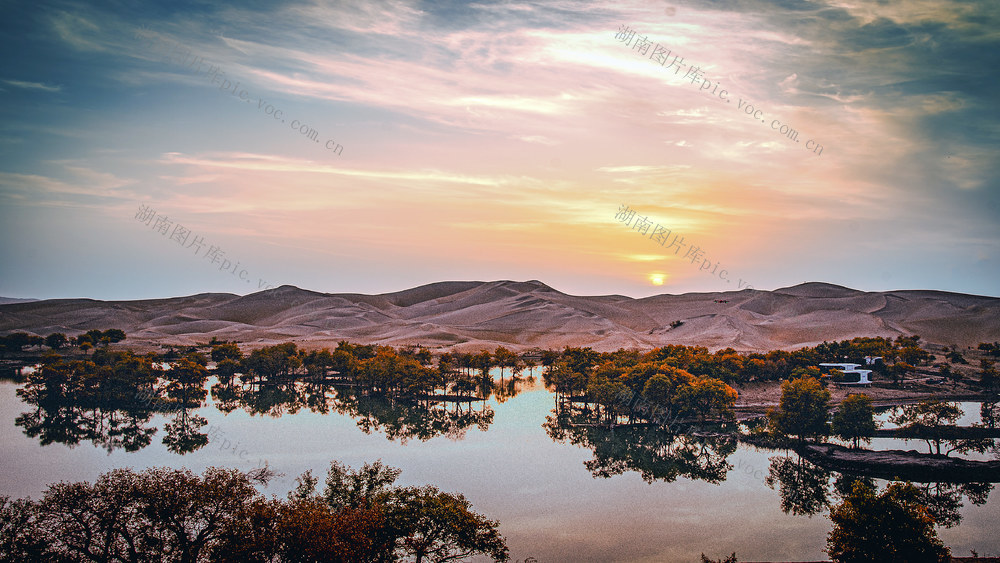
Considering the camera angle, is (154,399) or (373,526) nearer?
(373,526)

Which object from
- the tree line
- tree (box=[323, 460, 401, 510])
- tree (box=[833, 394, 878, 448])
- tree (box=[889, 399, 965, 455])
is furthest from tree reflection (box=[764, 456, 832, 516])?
tree (box=[323, 460, 401, 510])

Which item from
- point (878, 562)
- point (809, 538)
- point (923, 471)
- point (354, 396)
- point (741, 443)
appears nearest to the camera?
point (878, 562)

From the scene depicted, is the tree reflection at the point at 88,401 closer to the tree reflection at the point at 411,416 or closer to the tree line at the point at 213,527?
the tree reflection at the point at 411,416

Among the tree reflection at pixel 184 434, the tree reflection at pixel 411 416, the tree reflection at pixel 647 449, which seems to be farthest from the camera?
the tree reflection at pixel 411 416

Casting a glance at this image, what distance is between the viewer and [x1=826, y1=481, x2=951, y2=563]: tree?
98.8 feet

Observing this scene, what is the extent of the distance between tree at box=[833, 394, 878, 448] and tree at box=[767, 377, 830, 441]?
1.36 m

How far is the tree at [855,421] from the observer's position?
61.2m

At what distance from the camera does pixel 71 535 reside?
2695 cm

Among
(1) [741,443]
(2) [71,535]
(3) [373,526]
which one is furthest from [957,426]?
(2) [71,535]

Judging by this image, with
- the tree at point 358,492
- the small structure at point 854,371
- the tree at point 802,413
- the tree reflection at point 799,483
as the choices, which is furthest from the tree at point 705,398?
the tree at point 358,492

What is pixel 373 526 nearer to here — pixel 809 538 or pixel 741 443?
pixel 809 538

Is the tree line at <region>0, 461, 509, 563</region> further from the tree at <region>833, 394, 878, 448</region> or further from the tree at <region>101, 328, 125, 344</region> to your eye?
the tree at <region>101, 328, 125, 344</region>

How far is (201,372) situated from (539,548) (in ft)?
218

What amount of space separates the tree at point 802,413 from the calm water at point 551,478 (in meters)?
3.39
